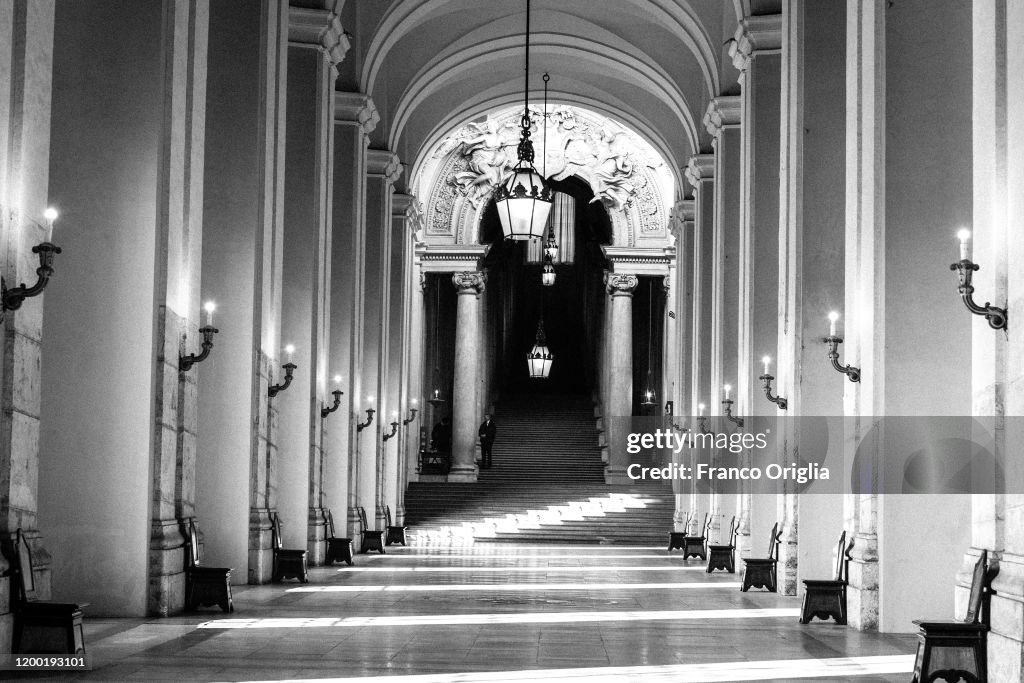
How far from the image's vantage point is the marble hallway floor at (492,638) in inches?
345

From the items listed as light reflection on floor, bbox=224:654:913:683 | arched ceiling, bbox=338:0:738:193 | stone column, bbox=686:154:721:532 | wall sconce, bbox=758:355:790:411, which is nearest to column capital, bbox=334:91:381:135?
arched ceiling, bbox=338:0:738:193

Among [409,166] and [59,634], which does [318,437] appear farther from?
[409,166]

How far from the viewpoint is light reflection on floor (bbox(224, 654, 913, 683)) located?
27.4 feet

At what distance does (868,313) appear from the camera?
12.0 m

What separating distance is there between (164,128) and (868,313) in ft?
22.0

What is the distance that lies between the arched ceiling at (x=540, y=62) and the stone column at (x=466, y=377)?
6.94m

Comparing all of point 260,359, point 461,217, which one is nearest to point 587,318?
point 461,217

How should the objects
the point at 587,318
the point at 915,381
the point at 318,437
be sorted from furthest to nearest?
the point at 587,318 < the point at 318,437 < the point at 915,381

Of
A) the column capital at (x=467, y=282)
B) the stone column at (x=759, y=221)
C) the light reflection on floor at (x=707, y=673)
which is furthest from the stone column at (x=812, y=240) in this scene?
the column capital at (x=467, y=282)

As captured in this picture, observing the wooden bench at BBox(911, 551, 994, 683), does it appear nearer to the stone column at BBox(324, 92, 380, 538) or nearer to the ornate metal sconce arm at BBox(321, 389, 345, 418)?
the ornate metal sconce arm at BBox(321, 389, 345, 418)

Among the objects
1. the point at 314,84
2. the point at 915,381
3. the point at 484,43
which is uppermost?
the point at 484,43

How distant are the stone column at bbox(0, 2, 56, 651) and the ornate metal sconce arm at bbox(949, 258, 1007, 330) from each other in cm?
623

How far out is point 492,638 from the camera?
35.0 ft

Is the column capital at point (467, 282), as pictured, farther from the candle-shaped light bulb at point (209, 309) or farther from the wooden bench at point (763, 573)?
the candle-shaped light bulb at point (209, 309)
